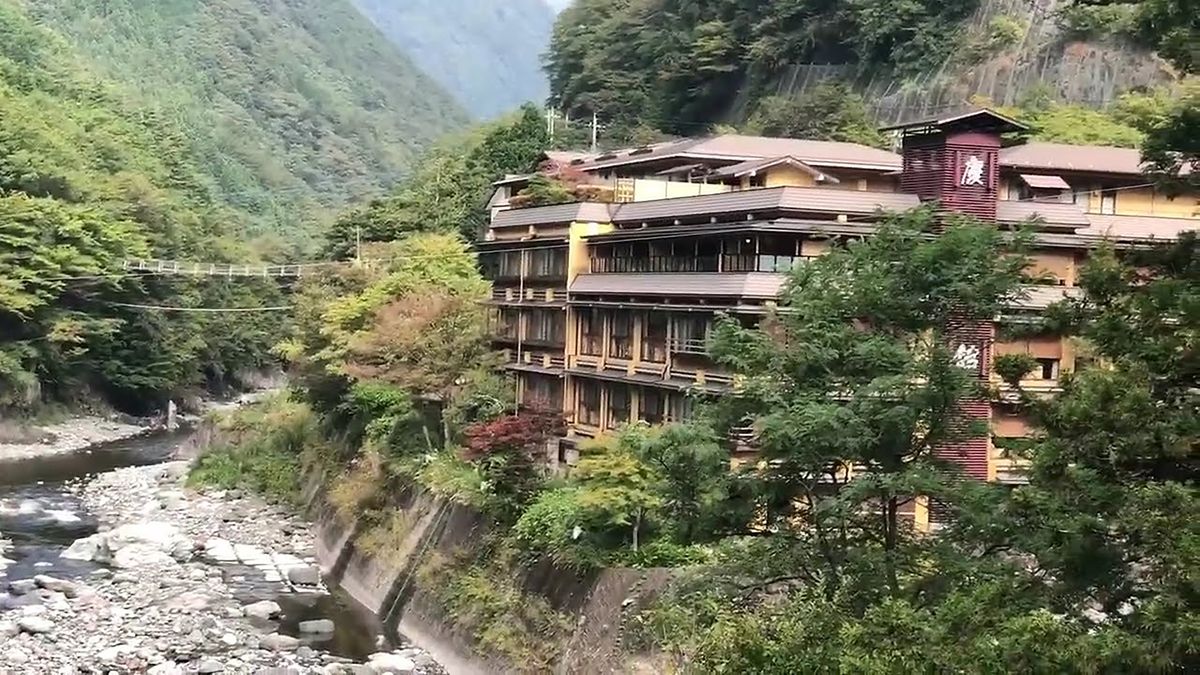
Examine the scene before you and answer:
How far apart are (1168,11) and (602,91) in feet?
158

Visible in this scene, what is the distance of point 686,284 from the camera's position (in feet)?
69.9

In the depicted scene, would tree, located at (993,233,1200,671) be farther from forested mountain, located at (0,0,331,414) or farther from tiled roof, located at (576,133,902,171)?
forested mountain, located at (0,0,331,414)

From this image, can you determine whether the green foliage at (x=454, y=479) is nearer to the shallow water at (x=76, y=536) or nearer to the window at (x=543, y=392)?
the window at (x=543, y=392)

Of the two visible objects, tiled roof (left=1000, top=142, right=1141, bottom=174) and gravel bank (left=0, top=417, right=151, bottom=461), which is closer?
tiled roof (left=1000, top=142, right=1141, bottom=174)

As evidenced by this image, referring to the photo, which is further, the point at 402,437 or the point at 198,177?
the point at 198,177

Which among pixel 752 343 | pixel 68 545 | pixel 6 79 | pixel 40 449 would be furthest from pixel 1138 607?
pixel 6 79

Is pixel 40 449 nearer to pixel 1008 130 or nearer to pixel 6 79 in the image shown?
pixel 6 79

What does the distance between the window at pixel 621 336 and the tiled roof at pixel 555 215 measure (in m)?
2.55

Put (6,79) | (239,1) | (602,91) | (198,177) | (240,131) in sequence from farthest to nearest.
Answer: (239,1) → (240,131) → (198,177) → (6,79) → (602,91)

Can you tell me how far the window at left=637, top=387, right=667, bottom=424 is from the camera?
21.9 m

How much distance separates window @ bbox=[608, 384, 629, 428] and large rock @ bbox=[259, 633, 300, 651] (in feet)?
22.9

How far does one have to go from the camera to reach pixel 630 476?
1753 centimetres

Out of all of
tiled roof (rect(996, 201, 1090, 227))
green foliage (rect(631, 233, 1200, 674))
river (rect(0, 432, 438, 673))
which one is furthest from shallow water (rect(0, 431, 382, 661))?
tiled roof (rect(996, 201, 1090, 227))

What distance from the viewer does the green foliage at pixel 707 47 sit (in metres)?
43.1
